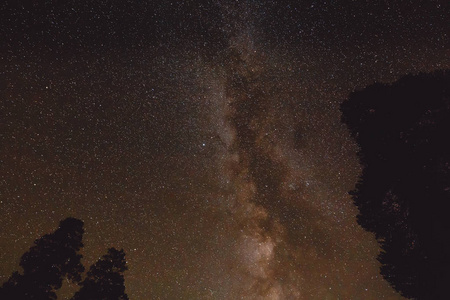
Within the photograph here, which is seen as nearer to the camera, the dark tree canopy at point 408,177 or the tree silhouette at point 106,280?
the dark tree canopy at point 408,177

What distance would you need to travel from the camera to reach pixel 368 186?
41.2 ft

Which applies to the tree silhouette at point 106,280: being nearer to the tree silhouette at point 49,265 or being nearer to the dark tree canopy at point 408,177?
the tree silhouette at point 49,265

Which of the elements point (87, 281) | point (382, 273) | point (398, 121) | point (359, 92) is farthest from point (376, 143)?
point (87, 281)

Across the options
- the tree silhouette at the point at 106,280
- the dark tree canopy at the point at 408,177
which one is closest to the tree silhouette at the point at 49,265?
the tree silhouette at the point at 106,280

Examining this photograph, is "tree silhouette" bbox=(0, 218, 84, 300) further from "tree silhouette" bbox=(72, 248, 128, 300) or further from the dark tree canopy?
the dark tree canopy

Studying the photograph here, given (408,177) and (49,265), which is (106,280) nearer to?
(49,265)

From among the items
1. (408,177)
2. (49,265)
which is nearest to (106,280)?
(49,265)

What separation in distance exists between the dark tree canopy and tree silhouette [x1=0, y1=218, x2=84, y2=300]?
1244 cm

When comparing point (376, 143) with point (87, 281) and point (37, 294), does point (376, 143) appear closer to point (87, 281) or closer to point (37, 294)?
point (87, 281)

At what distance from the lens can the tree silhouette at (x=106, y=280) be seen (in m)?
15.3

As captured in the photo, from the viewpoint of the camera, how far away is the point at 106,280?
15.7 metres

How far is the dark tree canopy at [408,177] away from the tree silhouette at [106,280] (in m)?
10.8

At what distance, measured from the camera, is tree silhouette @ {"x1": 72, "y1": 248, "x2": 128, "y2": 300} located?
15305mm

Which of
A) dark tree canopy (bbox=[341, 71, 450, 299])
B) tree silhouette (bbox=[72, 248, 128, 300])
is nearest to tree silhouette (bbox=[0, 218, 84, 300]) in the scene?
tree silhouette (bbox=[72, 248, 128, 300])
